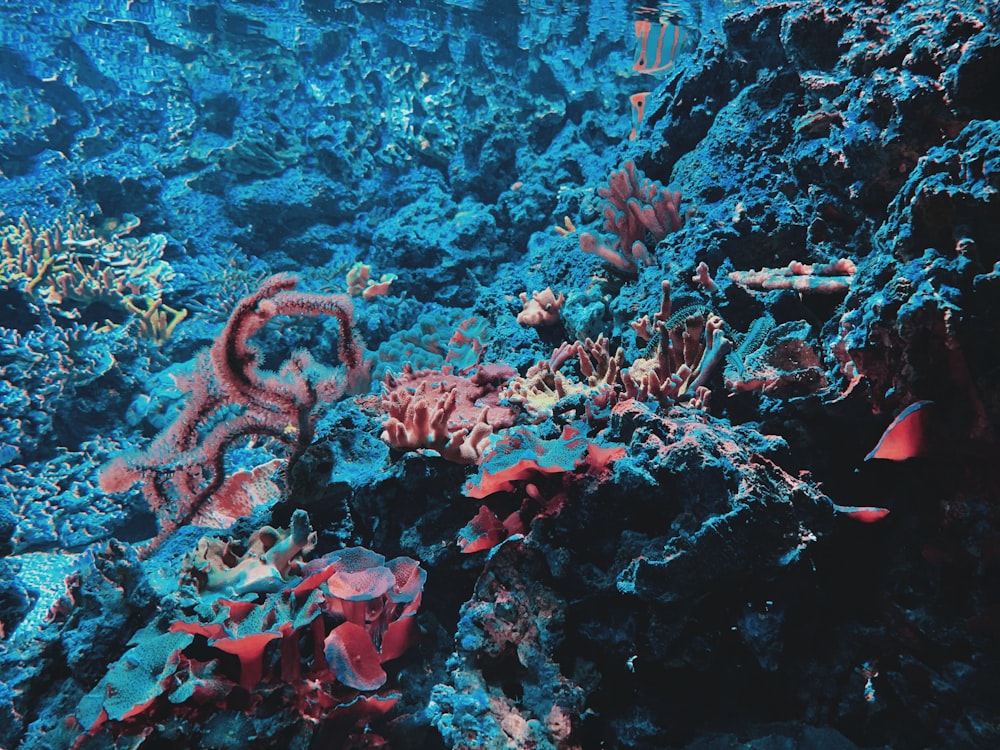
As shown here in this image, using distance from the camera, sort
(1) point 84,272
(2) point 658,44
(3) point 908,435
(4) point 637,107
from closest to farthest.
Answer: (3) point 908,435 → (1) point 84,272 → (4) point 637,107 → (2) point 658,44

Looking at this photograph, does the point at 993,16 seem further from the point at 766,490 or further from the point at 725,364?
the point at 766,490

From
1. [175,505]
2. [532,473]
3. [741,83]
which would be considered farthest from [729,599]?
[741,83]

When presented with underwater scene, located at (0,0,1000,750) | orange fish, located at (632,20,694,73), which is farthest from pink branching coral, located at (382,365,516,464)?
orange fish, located at (632,20,694,73)

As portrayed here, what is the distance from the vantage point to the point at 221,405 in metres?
3.23

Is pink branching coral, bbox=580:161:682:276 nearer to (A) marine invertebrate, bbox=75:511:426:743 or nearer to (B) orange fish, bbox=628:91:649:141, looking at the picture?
(A) marine invertebrate, bbox=75:511:426:743

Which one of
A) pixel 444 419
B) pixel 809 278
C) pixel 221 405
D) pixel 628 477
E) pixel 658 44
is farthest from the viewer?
pixel 658 44

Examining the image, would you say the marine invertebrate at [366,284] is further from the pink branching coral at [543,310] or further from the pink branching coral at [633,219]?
the pink branching coral at [633,219]

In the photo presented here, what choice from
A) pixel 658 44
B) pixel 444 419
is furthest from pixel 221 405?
pixel 658 44

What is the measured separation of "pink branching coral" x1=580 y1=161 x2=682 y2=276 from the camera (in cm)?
432

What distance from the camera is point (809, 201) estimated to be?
348 cm

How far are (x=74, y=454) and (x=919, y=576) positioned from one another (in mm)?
7233

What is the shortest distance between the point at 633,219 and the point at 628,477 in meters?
3.07

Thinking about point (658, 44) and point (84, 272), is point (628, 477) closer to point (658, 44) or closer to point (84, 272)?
point (84, 272)

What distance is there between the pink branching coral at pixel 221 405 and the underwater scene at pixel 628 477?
0.07 feet
